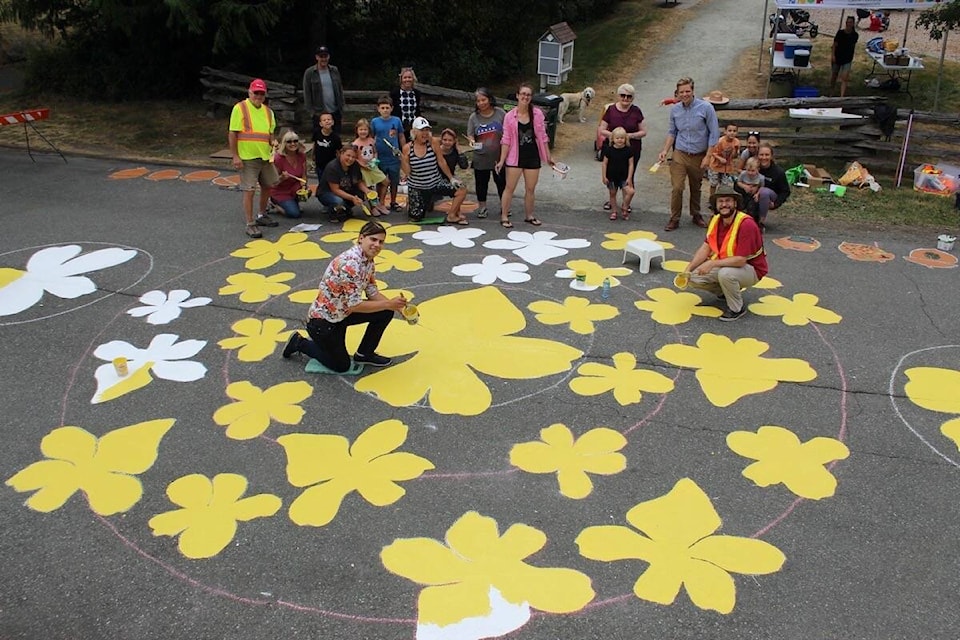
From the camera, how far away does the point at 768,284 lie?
6.59 m

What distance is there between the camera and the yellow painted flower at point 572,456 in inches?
162

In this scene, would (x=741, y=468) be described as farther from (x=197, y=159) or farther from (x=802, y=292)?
(x=197, y=159)

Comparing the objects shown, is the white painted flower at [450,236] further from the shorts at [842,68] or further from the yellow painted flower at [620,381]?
the shorts at [842,68]

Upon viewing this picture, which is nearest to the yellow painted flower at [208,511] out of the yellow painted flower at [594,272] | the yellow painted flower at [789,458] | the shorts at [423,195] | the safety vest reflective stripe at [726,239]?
the yellow painted flower at [789,458]

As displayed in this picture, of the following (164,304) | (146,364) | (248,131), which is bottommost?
(146,364)

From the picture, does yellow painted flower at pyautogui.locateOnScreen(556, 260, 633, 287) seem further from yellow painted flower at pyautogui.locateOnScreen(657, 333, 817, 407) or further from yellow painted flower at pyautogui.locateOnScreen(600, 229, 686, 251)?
yellow painted flower at pyautogui.locateOnScreen(657, 333, 817, 407)

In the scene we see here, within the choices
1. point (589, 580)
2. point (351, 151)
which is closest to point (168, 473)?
point (589, 580)

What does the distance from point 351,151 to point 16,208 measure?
4141mm

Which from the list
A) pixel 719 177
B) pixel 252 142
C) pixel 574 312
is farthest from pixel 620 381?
pixel 252 142

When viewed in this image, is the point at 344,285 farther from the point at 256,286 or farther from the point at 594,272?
the point at 594,272

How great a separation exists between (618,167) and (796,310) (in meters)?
2.66

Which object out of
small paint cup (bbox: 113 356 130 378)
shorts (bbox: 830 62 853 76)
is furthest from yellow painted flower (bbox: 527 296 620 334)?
shorts (bbox: 830 62 853 76)

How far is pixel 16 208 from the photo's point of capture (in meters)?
8.72

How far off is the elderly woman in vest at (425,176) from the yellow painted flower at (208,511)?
4583mm
